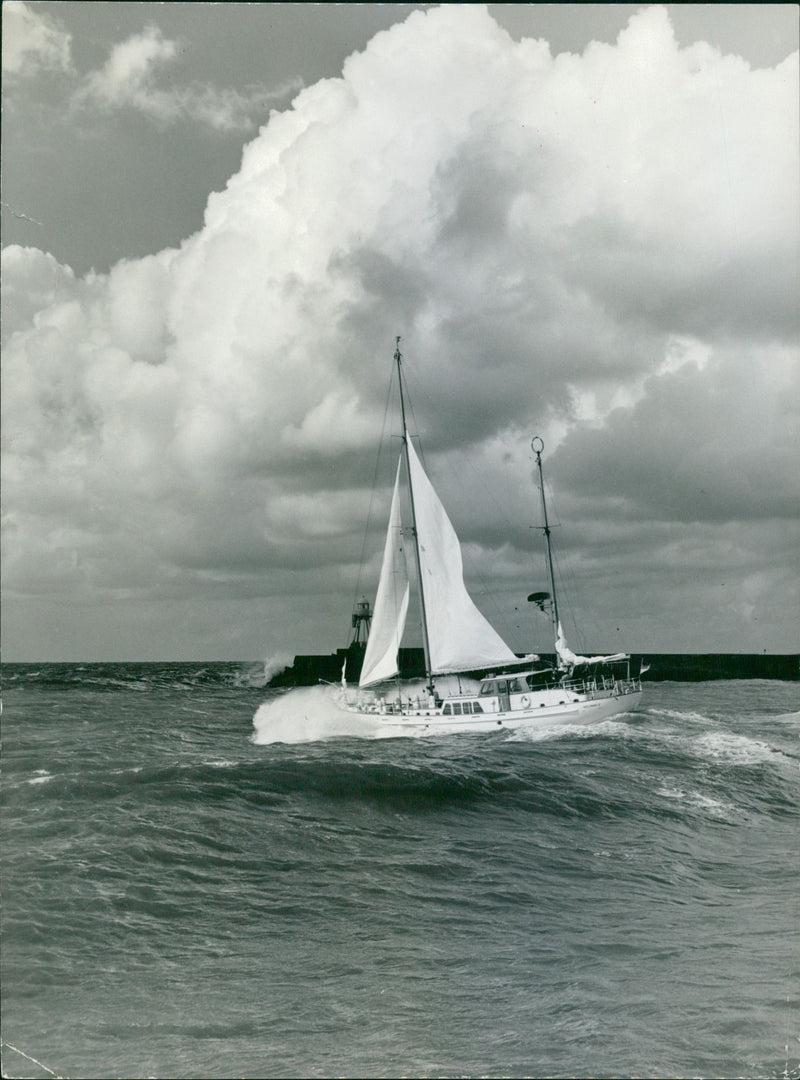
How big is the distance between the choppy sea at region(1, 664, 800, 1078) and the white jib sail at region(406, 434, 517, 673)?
14031mm

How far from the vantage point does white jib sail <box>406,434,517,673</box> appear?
4638 cm

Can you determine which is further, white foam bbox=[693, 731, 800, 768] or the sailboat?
the sailboat

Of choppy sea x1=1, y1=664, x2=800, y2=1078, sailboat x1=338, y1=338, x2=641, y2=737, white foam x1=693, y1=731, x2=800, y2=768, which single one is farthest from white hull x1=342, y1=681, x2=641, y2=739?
choppy sea x1=1, y1=664, x2=800, y2=1078

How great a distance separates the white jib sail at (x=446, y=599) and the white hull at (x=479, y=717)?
10.2 ft

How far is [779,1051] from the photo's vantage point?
873 centimetres

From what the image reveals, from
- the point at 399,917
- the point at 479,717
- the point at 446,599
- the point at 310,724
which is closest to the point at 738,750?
the point at 479,717

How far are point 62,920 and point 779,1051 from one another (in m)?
11.8

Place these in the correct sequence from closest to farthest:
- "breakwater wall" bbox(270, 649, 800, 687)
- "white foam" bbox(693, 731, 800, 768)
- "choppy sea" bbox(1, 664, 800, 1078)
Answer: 1. "choppy sea" bbox(1, 664, 800, 1078)
2. "white foam" bbox(693, 731, 800, 768)
3. "breakwater wall" bbox(270, 649, 800, 687)

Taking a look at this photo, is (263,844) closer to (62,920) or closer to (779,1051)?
(62,920)

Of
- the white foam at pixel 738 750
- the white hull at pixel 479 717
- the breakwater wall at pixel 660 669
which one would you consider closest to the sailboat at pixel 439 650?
the white hull at pixel 479 717

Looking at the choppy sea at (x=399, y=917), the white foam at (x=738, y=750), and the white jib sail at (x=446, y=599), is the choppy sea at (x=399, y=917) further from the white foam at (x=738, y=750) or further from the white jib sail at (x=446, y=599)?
the white jib sail at (x=446, y=599)

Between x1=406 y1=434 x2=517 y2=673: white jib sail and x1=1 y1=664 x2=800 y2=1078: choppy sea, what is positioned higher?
x1=406 y1=434 x2=517 y2=673: white jib sail

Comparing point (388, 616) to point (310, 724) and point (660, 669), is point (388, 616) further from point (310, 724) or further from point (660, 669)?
point (660, 669)

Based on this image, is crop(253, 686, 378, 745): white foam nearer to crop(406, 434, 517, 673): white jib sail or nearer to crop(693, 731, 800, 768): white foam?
crop(406, 434, 517, 673): white jib sail
